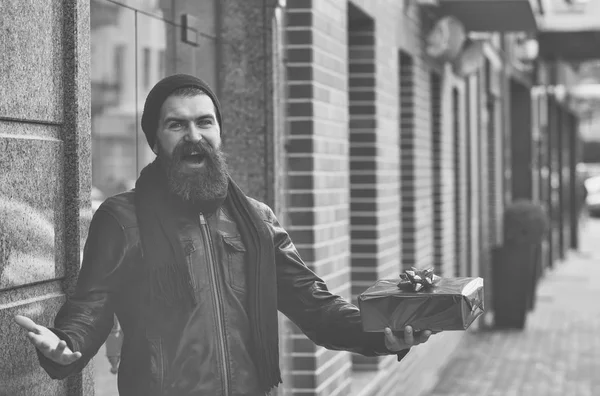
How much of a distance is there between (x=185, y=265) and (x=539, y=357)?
28.7 ft

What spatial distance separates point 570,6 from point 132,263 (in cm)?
1656

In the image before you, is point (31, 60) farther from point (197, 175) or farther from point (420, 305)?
point (420, 305)

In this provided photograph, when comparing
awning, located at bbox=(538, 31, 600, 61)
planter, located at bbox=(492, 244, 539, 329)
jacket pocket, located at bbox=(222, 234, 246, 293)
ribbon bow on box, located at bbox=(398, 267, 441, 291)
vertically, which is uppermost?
awning, located at bbox=(538, 31, 600, 61)

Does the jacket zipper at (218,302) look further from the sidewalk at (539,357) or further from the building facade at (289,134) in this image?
the sidewalk at (539,357)

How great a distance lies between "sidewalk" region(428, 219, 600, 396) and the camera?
9.31m

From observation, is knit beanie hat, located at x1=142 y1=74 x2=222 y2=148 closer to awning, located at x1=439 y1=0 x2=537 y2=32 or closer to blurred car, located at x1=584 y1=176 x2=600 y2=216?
awning, located at x1=439 y1=0 x2=537 y2=32

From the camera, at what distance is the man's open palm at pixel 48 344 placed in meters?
2.45

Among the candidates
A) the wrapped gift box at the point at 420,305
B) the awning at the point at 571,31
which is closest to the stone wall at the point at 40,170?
the wrapped gift box at the point at 420,305

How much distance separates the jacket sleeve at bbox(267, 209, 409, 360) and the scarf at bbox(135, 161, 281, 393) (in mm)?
211

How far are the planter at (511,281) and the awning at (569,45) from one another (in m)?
5.38

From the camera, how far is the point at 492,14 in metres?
10.7

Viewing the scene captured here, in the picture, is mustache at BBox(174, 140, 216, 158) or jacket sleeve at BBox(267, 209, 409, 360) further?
jacket sleeve at BBox(267, 209, 409, 360)

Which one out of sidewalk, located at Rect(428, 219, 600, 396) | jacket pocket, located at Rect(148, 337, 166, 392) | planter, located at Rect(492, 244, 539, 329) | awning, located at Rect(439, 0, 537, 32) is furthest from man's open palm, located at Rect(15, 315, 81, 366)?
planter, located at Rect(492, 244, 539, 329)

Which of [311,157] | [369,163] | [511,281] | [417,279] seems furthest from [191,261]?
[511,281]
